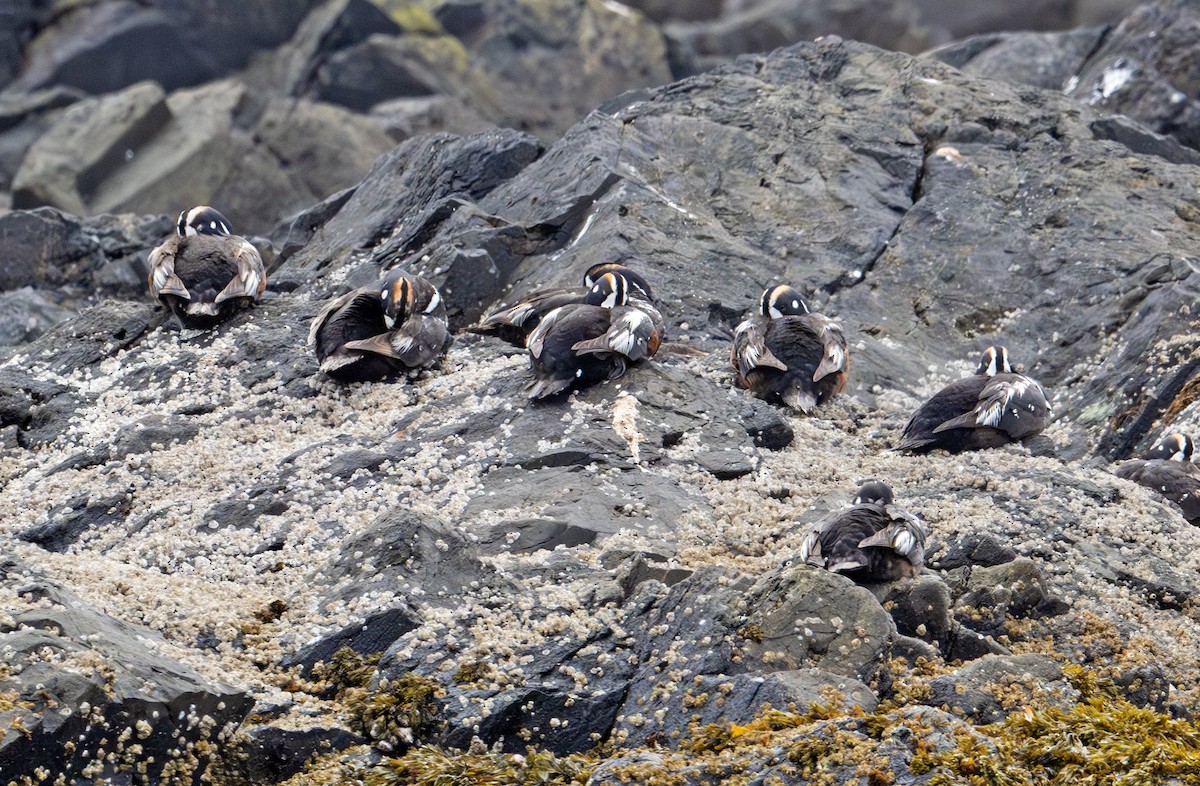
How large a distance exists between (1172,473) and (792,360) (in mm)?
3344

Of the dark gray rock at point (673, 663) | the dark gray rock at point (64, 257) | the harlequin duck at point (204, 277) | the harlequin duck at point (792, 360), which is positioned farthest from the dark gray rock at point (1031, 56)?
the dark gray rock at point (673, 663)

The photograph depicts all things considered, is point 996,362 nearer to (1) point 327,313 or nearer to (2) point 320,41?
(1) point 327,313

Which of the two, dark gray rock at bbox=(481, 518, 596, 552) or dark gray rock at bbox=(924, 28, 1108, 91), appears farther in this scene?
dark gray rock at bbox=(924, 28, 1108, 91)

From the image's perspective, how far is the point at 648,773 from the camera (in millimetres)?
7148

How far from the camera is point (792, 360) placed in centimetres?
1380

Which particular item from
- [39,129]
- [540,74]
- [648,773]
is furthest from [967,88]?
[39,129]

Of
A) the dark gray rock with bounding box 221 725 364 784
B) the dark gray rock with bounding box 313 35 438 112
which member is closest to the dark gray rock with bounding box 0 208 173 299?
the dark gray rock with bounding box 221 725 364 784

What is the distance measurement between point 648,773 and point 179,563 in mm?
4577

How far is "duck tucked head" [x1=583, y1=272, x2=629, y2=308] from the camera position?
44.1ft

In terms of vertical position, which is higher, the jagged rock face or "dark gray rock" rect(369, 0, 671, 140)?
the jagged rock face

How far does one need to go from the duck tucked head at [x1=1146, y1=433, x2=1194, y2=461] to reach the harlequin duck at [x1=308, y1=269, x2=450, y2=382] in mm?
6469

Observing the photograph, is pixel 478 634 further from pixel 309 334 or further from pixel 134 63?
pixel 134 63

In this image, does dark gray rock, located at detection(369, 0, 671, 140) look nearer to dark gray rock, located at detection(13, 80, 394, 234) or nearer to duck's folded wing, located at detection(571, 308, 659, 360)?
dark gray rock, located at detection(13, 80, 394, 234)

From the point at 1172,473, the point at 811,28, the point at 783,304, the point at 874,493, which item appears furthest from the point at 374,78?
the point at 874,493
